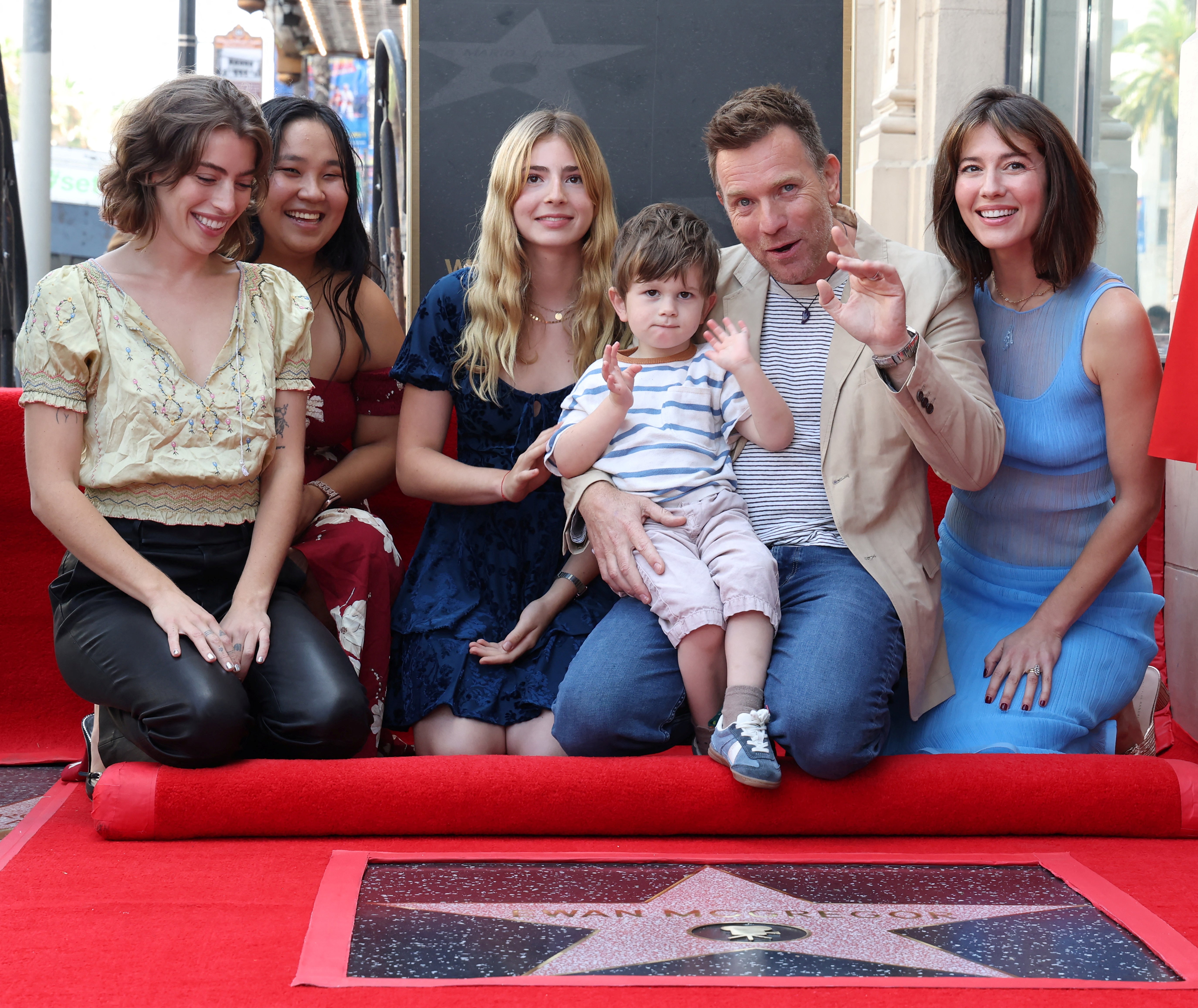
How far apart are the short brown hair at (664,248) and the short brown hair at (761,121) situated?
195 millimetres

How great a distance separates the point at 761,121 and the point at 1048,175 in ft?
2.13

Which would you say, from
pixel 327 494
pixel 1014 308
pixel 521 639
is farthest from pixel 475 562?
pixel 1014 308

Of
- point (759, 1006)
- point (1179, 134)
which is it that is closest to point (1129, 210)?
point (1179, 134)

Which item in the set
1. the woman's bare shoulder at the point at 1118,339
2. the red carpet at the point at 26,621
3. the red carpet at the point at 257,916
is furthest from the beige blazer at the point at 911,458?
the red carpet at the point at 26,621

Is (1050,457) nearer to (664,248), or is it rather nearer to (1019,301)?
(1019,301)

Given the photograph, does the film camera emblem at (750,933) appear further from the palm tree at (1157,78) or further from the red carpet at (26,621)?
the palm tree at (1157,78)

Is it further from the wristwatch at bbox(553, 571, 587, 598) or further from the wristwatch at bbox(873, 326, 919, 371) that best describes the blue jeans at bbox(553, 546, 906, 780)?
the wristwatch at bbox(873, 326, 919, 371)

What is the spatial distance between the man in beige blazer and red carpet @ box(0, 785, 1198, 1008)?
30cm

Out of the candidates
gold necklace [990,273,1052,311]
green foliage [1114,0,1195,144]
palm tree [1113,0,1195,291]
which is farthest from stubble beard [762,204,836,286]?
green foliage [1114,0,1195,144]

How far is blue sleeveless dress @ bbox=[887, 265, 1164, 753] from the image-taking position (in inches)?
104

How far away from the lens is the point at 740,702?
2432mm

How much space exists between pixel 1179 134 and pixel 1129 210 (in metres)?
1.89

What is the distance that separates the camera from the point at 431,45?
542cm

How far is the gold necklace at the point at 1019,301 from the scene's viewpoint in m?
2.78
